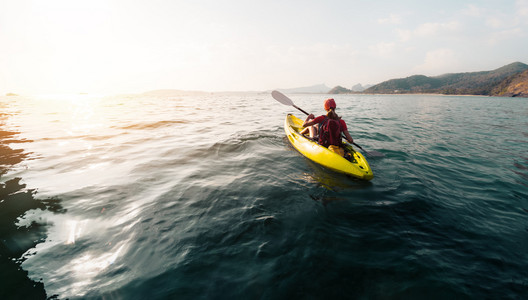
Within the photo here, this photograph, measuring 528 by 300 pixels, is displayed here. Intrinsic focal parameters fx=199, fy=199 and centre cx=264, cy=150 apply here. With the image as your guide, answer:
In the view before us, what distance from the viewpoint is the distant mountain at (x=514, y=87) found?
4368 inches

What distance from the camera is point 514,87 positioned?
119062 millimetres

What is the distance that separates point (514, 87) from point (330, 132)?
189m

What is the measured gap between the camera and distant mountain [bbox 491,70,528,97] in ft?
364

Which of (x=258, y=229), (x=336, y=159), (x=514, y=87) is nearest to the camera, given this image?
(x=258, y=229)

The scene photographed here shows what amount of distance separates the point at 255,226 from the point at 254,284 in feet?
3.73

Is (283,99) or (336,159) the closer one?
(336,159)

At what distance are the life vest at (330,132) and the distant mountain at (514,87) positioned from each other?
17336 cm

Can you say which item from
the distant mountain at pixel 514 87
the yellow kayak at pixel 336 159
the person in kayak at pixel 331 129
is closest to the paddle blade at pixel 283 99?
the yellow kayak at pixel 336 159

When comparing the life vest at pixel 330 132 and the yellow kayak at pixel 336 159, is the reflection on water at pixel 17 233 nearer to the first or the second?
the yellow kayak at pixel 336 159

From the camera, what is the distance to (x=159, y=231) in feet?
12.0

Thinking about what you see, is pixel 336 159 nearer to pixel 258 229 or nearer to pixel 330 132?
pixel 330 132

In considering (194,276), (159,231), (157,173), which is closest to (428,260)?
(194,276)

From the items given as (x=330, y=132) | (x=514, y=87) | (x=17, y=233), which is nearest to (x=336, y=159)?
(x=330, y=132)

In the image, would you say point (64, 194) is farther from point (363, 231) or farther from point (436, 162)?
point (436, 162)
